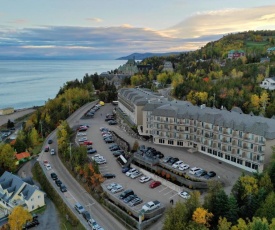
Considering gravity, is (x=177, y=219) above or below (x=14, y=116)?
above

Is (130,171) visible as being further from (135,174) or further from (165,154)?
(165,154)

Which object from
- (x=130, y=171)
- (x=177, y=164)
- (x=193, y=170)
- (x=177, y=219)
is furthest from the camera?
(x=130, y=171)

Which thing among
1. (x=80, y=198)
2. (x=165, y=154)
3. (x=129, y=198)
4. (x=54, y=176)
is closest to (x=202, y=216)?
(x=129, y=198)

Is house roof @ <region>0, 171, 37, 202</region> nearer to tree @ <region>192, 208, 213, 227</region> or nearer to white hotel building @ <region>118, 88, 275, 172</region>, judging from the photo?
tree @ <region>192, 208, 213, 227</region>

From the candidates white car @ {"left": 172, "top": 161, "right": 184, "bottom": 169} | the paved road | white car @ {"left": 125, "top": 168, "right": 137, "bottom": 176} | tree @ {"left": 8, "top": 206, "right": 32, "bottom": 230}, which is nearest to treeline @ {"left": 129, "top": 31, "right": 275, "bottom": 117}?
white car @ {"left": 172, "top": 161, "right": 184, "bottom": 169}

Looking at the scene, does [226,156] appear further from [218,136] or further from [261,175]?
[261,175]
